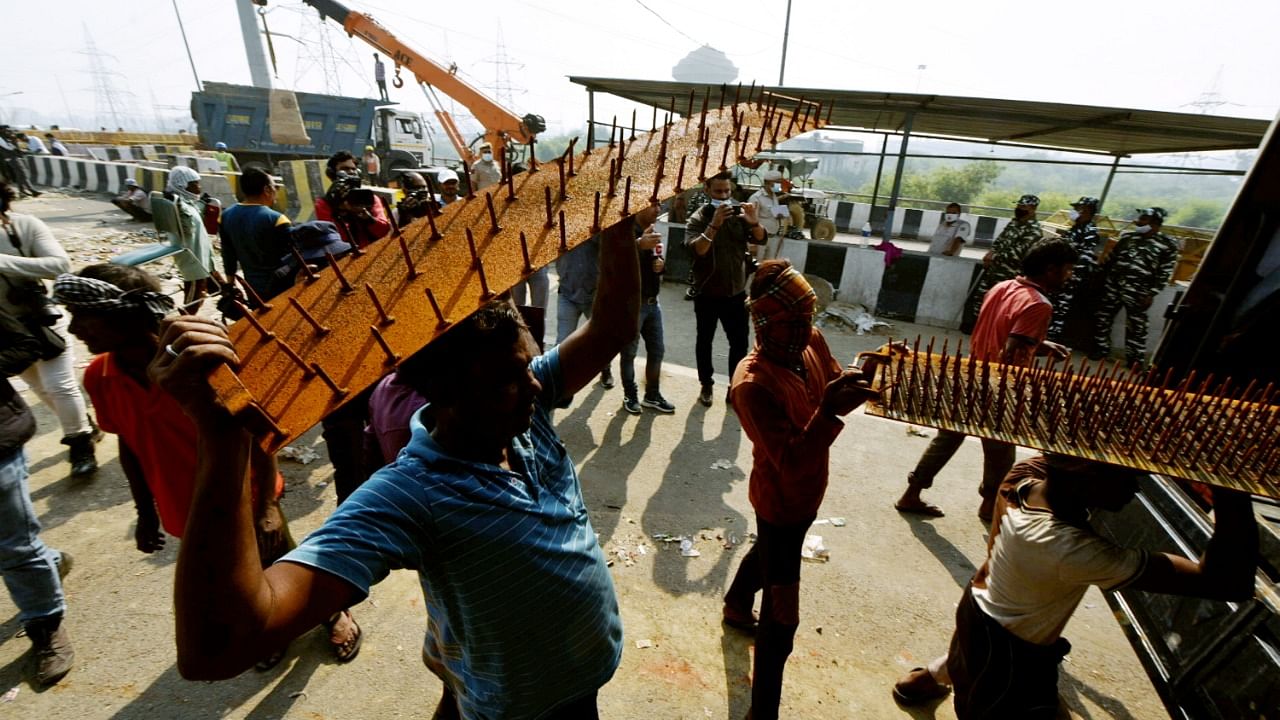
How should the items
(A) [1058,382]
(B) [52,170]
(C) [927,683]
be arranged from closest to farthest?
(A) [1058,382] → (C) [927,683] → (B) [52,170]

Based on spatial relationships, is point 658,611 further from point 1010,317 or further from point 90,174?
point 90,174

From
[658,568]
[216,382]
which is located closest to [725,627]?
[658,568]

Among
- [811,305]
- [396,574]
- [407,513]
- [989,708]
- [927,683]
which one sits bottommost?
[396,574]

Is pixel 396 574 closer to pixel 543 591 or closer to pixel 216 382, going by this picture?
pixel 543 591

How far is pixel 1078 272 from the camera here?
7.50 m

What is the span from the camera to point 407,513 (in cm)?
111

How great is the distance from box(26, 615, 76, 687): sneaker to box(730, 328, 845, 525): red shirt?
131 inches

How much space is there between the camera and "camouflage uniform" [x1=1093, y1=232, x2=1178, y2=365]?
269 inches

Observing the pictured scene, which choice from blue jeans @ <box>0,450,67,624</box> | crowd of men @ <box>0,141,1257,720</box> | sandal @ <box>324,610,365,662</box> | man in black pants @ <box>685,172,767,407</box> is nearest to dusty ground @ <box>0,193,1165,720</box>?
sandal @ <box>324,610,365,662</box>

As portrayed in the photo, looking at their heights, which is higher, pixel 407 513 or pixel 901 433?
pixel 407 513

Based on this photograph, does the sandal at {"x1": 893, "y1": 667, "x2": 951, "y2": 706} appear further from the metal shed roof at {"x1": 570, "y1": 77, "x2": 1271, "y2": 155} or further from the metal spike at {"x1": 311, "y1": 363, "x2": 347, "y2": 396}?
the metal shed roof at {"x1": 570, "y1": 77, "x2": 1271, "y2": 155}

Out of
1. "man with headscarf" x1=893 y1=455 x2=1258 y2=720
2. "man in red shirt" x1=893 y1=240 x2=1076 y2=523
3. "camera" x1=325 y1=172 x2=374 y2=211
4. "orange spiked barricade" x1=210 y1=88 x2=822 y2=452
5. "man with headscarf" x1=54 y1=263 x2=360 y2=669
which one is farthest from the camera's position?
"camera" x1=325 y1=172 x2=374 y2=211

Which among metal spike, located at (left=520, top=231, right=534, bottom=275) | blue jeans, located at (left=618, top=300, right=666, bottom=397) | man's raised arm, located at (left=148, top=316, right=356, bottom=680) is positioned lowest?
blue jeans, located at (left=618, top=300, right=666, bottom=397)

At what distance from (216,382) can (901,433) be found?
209 inches
